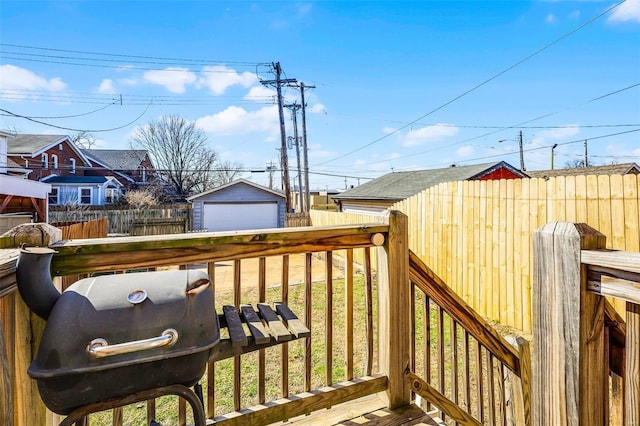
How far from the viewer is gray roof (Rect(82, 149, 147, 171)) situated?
25531mm

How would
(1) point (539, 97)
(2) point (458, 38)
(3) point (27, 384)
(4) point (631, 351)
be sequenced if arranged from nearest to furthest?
(4) point (631, 351) < (3) point (27, 384) < (2) point (458, 38) < (1) point (539, 97)

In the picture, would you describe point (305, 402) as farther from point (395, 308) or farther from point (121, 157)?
point (121, 157)

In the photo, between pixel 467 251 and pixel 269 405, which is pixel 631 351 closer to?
pixel 269 405

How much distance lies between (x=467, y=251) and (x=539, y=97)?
1291 cm

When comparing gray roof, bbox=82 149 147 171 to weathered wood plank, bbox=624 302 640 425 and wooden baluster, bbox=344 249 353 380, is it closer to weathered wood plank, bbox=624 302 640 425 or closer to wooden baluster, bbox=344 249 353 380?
wooden baluster, bbox=344 249 353 380

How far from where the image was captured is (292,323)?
1.20m

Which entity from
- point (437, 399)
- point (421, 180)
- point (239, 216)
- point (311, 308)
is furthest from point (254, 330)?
point (239, 216)

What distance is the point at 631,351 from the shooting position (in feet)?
2.70

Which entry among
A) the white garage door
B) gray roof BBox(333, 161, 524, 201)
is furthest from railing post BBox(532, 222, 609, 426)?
the white garage door

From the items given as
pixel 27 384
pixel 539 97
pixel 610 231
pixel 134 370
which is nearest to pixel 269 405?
pixel 134 370

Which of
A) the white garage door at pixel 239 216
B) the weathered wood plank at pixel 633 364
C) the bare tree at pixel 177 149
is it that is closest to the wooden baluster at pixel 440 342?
the weathered wood plank at pixel 633 364

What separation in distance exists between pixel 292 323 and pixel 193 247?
461 mm

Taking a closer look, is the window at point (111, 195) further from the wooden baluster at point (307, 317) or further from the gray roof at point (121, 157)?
the wooden baluster at point (307, 317)

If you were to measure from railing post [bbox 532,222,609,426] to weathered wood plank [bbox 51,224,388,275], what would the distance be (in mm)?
712
